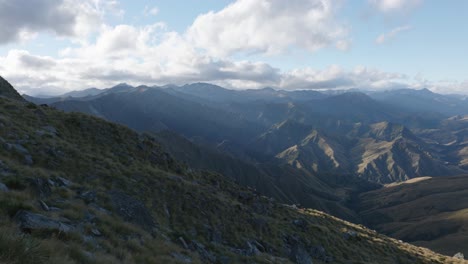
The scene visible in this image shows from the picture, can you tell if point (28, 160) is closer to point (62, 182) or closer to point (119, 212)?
point (62, 182)

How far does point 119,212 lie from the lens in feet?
62.0

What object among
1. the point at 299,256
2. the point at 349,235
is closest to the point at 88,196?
the point at 299,256

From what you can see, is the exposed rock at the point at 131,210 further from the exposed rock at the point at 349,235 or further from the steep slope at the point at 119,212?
the exposed rock at the point at 349,235

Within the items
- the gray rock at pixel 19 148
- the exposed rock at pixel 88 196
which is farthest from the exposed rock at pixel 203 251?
the gray rock at pixel 19 148

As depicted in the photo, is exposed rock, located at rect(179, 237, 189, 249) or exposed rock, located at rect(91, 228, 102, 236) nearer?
exposed rock, located at rect(91, 228, 102, 236)

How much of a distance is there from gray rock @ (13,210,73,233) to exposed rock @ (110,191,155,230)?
687cm

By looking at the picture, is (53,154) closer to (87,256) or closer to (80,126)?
(80,126)

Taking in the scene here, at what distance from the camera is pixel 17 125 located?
2659 centimetres

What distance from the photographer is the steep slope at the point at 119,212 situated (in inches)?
452

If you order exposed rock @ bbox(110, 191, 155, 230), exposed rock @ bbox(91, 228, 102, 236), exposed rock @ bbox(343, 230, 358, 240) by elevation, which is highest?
exposed rock @ bbox(91, 228, 102, 236)

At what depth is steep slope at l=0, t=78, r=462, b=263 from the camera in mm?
11477

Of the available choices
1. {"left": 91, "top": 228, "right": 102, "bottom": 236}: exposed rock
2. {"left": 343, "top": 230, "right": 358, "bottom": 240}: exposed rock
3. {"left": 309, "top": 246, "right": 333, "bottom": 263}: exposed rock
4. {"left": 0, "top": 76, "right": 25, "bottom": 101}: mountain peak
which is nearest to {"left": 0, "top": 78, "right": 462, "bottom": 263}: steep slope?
{"left": 91, "top": 228, "right": 102, "bottom": 236}: exposed rock

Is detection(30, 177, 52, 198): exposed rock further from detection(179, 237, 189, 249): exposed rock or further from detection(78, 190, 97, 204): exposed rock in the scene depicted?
detection(179, 237, 189, 249): exposed rock

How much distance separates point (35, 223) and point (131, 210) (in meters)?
8.84
